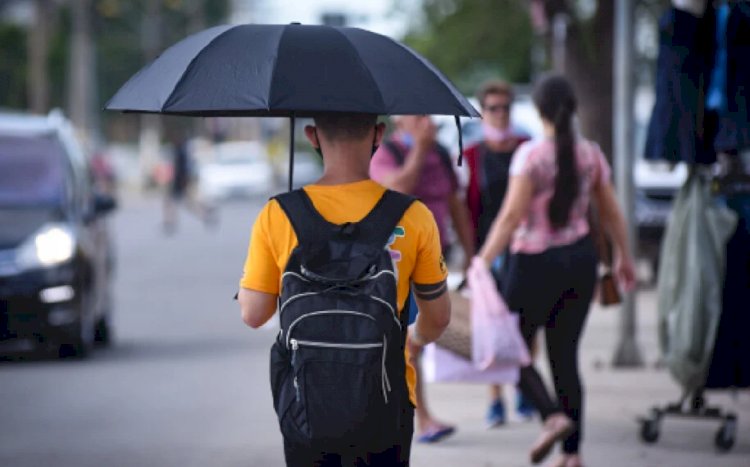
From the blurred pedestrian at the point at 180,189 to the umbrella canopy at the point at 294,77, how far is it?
1144 inches

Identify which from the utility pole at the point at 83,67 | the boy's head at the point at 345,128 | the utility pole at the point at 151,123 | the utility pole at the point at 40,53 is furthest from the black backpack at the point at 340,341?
the utility pole at the point at 151,123

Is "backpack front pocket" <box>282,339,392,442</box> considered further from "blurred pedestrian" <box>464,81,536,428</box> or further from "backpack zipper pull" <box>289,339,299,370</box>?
"blurred pedestrian" <box>464,81,536,428</box>

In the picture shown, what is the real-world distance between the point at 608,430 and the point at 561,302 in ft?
5.76

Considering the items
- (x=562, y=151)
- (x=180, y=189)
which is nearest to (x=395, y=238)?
(x=562, y=151)

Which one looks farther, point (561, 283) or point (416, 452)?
point (416, 452)

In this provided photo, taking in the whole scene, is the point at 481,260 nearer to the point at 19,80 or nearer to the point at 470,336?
the point at 470,336

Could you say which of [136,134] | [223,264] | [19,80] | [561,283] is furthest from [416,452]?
[136,134]

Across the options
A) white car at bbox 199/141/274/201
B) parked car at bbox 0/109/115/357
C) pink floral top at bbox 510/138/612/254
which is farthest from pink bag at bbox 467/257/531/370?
white car at bbox 199/141/274/201

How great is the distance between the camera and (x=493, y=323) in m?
7.91

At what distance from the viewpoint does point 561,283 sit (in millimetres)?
7746

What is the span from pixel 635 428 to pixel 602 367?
8.66ft

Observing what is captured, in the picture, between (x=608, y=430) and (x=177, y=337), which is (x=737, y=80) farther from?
(x=177, y=337)

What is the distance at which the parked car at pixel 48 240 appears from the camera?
12.4m

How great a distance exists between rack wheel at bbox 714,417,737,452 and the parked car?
5.42 metres
